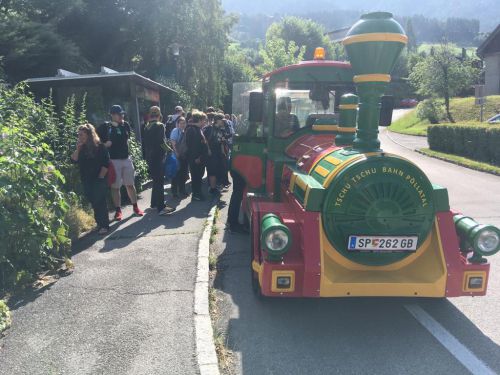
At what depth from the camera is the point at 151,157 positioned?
7.53m

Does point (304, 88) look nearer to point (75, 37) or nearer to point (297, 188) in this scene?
point (297, 188)

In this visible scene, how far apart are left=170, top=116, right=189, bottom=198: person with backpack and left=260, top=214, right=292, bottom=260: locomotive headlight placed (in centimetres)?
548

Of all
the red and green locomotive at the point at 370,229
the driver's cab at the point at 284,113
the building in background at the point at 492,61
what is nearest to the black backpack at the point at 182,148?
the driver's cab at the point at 284,113

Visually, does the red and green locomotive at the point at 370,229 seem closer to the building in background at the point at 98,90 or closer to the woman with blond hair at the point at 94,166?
the woman with blond hair at the point at 94,166

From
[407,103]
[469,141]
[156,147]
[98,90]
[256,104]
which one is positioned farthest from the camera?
[407,103]

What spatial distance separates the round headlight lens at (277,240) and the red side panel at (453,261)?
145 centimetres

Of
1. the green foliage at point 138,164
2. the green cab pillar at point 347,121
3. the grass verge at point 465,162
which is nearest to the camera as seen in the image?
the green cab pillar at point 347,121

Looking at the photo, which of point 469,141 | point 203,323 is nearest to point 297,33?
point 469,141

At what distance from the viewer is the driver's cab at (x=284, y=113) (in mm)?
5938

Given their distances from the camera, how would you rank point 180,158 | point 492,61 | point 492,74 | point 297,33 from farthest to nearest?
point 297,33, point 492,74, point 492,61, point 180,158

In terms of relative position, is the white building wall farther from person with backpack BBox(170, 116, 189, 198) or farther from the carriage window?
the carriage window

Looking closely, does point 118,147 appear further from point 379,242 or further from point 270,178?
point 379,242

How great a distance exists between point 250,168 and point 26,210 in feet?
10.0

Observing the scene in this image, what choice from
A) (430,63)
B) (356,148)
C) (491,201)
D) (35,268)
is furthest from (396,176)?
(430,63)
